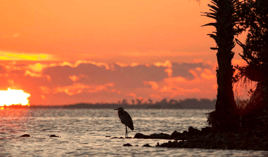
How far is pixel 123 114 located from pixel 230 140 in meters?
13.0

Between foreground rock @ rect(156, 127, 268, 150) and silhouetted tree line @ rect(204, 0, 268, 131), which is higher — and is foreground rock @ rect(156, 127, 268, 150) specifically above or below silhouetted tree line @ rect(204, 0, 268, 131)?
below

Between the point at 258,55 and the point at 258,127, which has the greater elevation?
the point at 258,55

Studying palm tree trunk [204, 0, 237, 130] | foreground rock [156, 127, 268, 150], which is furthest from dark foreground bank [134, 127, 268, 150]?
palm tree trunk [204, 0, 237, 130]

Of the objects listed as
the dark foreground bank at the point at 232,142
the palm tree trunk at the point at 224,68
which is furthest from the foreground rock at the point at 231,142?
the palm tree trunk at the point at 224,68

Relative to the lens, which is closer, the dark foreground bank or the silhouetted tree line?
the dark foreground bank

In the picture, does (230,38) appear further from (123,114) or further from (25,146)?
(25,146)

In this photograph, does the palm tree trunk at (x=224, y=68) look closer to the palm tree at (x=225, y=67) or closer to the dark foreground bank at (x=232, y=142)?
the palm tree at (x=225, y=67)

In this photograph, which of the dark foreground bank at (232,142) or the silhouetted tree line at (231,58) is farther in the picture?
the silhouetted tree line at (231,58)

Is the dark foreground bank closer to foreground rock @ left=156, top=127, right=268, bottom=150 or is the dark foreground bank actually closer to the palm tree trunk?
foreground rock @ left=156, top=127, right=268, bottom=150

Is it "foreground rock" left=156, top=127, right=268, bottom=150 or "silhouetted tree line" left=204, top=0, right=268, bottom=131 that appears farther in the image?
"silhouetted tree line" left=204, top=0, right=268, bottom=131

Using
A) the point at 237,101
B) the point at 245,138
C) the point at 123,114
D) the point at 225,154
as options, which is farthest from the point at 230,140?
the point at 123,114

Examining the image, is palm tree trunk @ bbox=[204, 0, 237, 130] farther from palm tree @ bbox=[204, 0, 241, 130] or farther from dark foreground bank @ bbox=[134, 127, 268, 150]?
dark foreground bank @ bbox=[134, 127, 268, 150]

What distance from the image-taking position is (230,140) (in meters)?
30.7

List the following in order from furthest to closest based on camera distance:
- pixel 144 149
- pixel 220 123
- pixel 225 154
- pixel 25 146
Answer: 1. pixel 220 123
2. pixel 25 146
3. pixel 144 149
4. pixel 225 154
